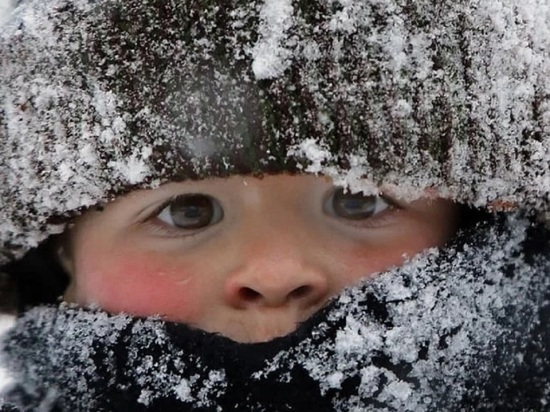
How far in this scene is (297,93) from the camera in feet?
3.88

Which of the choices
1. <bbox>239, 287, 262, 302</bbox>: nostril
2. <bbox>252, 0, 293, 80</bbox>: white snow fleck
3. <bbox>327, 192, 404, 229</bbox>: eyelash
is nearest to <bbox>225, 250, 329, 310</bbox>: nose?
<bbox>239, 287, 262, 302</bbox>: nostril

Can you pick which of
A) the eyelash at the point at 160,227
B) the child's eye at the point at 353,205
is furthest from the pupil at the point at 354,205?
the eyelash at the point at 160,227

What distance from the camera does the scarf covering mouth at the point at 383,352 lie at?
4.13 ft

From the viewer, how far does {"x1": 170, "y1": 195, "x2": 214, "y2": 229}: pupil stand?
1383 millimetres

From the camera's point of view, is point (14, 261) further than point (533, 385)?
Yes

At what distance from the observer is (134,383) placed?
4.31ft

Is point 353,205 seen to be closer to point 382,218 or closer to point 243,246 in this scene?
point 382,218

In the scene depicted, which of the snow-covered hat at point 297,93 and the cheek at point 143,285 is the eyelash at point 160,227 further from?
the snow-covered hat at point 297,93

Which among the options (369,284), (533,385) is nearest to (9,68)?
(369,284)

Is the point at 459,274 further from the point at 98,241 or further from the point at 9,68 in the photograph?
the point at 9,68

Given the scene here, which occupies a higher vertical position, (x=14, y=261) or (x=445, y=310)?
(x=14, y=261)

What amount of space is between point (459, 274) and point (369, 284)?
0.12 metres

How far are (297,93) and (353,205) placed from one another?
0.26 meters

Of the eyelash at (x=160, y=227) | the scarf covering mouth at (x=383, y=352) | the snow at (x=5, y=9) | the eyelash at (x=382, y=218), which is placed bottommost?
the scarf covering mouth at (x=383, y=352)
